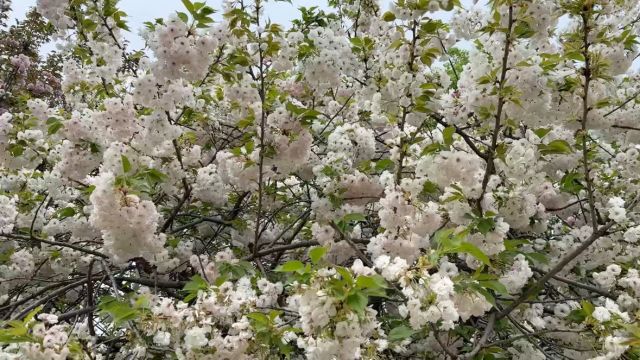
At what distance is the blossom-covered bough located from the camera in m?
2.39

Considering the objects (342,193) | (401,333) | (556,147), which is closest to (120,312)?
(401,333)

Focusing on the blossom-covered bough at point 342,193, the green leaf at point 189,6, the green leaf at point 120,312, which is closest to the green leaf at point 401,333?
the blossom-covered bough at point 342,193

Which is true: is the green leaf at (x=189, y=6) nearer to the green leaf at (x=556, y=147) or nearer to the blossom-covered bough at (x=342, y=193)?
the blossom-covered bough at (x=342, y=193)

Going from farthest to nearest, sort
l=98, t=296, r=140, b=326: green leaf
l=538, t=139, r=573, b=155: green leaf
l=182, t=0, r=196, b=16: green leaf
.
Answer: l=182, t=0, r=196, b=16: green leaf, l=538, t=139, r=573, b=155: green leaf, l=98, t=296, r=140, b=326: green leaf

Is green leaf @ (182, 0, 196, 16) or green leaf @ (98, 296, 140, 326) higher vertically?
green leaf @ (182, 0, 196, 16)

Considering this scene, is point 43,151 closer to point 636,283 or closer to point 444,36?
point 444,36

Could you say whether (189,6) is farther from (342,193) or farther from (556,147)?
(556,147)

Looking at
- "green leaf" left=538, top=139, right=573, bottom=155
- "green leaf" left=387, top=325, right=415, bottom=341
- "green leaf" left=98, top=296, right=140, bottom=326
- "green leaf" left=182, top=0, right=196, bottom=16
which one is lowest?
"green leaf" left=387, top=325, right=415, bottom=341

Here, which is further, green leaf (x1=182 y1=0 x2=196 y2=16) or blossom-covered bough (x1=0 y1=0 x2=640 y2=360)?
green leaf (x1=182 y1=0 x2=196 y2=16)

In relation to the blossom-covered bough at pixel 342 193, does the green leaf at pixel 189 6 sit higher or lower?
higher

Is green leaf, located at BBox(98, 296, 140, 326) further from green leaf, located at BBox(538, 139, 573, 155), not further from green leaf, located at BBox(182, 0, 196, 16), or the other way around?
green leaf, located at BBox(538, 139, 573, 155)

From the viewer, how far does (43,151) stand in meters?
4.46

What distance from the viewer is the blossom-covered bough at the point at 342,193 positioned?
2.39 metres

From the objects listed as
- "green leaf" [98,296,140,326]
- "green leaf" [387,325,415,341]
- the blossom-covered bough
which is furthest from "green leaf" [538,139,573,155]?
"green leaf" [98,296,140,326]
